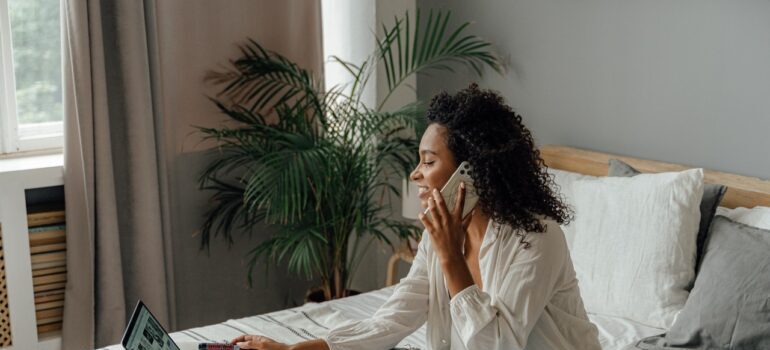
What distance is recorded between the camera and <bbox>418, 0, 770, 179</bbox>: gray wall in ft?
8.87

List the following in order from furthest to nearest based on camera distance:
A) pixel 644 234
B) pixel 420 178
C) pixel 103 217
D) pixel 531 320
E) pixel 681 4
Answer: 1. pixel 103 217
2. pixel 681 4
3. pixel 644 234
4. pixel 420 178
5. pixel 531 320

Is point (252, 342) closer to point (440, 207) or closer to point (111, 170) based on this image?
point (440, 207)

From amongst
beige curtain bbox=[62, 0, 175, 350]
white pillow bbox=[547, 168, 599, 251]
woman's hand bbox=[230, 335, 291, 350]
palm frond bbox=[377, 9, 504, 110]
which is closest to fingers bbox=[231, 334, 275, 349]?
woman's hand bbox=[230, 335, 291, 350]

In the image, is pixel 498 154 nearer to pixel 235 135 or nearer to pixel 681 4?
pixel 681 4

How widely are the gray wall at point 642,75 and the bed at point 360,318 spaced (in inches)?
3.5

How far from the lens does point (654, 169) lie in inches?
114

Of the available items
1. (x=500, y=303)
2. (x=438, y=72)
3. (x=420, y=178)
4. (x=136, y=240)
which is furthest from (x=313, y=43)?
(x=500, y=303)

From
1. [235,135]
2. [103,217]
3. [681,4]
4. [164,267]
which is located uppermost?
[681,4]

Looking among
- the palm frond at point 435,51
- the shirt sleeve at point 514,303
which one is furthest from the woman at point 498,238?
the palm frond at point 435,51

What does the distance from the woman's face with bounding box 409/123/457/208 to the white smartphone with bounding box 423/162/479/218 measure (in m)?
0.04

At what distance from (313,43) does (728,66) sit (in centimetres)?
163

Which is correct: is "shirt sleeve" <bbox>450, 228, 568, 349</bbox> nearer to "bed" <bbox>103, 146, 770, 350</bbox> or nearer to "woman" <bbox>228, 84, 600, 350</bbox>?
"woman" <bbox>228, 84, 600, 350</bbox>

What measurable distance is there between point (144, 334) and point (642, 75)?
1877 millimetres

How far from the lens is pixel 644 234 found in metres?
2.59
